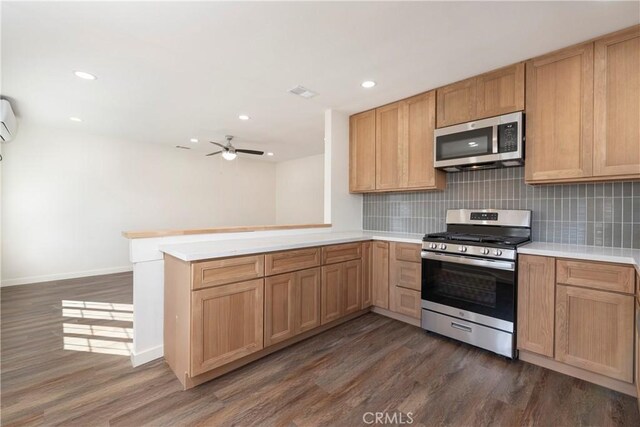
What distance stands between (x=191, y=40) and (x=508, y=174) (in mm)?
2999

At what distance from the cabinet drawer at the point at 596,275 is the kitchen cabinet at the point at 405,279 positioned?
1102 millimetres

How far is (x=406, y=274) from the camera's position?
2.91 meters

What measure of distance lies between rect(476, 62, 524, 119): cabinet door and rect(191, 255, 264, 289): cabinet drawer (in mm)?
2405

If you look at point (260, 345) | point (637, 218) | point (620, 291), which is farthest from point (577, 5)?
point (260, 345)

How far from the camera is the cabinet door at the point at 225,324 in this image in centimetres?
187

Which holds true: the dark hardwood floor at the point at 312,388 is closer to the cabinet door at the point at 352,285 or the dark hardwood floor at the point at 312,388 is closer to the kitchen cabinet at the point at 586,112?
the cabinet door at the point at 352,285

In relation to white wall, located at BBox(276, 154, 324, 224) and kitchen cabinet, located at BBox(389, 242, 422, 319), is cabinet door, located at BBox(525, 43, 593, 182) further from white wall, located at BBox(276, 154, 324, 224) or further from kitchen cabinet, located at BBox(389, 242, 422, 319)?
white wall, located at BBox(276, 154, 324, 224)

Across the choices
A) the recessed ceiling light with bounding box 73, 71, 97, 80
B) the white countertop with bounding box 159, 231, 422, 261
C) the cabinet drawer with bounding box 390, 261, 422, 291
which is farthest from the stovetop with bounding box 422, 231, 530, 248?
the recessed ceiling light with bounding box 73, 71, 97, 80

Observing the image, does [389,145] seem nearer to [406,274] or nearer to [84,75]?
[406,274]

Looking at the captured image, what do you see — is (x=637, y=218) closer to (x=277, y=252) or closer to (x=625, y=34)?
(x=625, y=34)

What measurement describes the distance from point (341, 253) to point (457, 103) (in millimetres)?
1878

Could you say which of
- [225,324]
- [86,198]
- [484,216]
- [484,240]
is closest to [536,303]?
[484,240]

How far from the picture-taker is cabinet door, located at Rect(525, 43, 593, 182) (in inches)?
82.2

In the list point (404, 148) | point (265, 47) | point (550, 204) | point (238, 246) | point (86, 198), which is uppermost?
point (265, 47)
